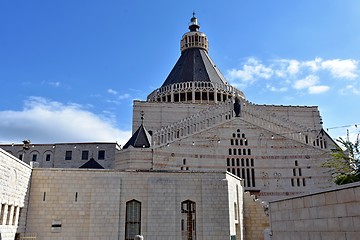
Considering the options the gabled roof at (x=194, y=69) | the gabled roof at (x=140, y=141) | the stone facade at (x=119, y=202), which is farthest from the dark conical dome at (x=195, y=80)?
the stone facade at (x=119, y=202)

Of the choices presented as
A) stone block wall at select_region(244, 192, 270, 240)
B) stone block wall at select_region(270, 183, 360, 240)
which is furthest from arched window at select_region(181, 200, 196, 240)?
stone block wall at select_region(270, 183, 360, 240)

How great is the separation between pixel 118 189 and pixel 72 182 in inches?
107

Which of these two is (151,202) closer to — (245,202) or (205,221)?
(205,221)

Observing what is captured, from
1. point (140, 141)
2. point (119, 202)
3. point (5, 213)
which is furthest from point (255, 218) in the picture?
point (5, 213)

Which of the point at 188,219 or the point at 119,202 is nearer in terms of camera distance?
the point at 119,202

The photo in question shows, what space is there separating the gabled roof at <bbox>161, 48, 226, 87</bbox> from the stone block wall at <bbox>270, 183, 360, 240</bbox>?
128ft

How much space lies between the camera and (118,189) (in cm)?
2134

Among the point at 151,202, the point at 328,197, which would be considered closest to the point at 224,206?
the point at 151,202

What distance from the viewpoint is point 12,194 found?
17.9 meters

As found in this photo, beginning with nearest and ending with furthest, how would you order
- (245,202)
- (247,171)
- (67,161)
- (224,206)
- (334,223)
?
1. (334,223)
2. (224,206)
3. (245,202)
4. (247,171)
5. (67,161)

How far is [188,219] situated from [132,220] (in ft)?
11.4

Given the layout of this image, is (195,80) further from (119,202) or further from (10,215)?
(10,215)

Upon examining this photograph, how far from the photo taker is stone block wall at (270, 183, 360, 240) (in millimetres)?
7723

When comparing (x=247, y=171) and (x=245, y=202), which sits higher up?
(x=247, y=171)
